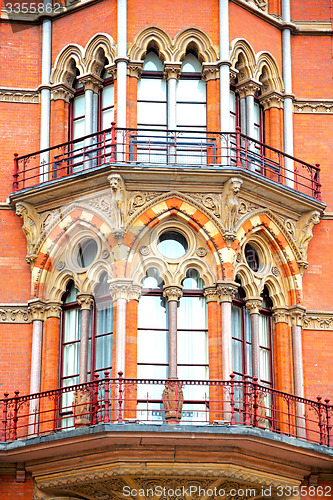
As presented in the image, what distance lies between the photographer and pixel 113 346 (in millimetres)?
21250

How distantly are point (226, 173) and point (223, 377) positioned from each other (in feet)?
12.4

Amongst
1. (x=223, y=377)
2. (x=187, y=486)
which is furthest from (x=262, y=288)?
(x=187, y=486)

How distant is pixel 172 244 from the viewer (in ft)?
73.0

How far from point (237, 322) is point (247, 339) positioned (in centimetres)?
38

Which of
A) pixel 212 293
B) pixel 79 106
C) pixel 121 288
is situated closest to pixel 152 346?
pixel 121 288

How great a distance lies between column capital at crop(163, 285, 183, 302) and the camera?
71.2 ft

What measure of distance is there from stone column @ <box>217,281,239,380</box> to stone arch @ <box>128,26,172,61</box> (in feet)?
16.0

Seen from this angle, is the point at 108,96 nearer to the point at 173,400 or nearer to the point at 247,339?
the point at 247,339

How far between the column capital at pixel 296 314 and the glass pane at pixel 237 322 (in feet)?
3.57

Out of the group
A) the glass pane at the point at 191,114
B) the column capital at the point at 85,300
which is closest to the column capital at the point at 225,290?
the column capital at the point at 85,300

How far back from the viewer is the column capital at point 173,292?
21.7 m

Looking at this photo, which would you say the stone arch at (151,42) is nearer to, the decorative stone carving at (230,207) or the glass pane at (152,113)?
the glass pane at (152,113)

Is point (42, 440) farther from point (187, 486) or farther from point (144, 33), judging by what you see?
point (144, 33)

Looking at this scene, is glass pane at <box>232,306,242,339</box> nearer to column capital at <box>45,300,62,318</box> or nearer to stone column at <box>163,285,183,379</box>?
stone column at <box>163,285,183,379</box>
